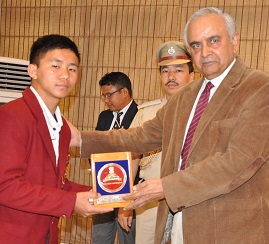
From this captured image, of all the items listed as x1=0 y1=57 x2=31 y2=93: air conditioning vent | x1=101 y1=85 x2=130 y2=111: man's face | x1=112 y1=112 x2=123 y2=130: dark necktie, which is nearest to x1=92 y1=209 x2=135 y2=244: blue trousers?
x1=112 y1=112 x2=123 y2=130: dark necktie

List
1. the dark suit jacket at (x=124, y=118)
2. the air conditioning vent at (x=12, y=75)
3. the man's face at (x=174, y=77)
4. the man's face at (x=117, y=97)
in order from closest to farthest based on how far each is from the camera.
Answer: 1. the man's face at (x=174, y=77)
2. the air conditioning vent at (x=12, y=75)
3. the dark suit jacket at (x=124, y=118)
4. the man's face at (x=117, y=97)

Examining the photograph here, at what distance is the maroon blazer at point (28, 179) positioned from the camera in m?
2.23

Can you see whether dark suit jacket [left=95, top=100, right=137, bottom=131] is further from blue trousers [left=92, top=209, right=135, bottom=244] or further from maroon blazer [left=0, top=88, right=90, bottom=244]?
maroon blazer [left=0, top=88, right=90, bottom=244]

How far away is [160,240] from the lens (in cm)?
259

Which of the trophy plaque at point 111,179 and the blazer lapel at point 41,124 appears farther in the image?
→ the trophy plaque at point 111,179

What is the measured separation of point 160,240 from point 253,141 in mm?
700

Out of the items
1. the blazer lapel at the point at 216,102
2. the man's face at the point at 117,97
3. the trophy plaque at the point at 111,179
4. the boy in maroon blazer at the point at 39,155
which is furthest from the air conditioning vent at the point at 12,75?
the blazer lapel at the point at 216,102

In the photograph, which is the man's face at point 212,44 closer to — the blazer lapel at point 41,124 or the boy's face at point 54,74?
the boy's face at point 54,74

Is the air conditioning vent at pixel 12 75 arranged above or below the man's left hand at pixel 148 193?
above

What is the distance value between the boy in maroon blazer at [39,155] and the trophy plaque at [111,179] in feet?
0.20

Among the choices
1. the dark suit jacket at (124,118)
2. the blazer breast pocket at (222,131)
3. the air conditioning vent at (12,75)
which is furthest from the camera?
the dark suit jacket at (124,118)

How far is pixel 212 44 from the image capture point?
2.53 m

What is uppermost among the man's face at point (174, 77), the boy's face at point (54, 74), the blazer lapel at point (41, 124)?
the man's face at point (174, 77)

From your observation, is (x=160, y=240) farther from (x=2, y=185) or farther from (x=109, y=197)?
(x=2, y=185)
